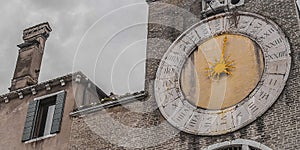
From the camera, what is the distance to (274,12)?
654 inches

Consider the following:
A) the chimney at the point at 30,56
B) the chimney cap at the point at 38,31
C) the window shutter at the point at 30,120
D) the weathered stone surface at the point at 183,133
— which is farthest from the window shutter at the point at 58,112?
the chimney cap at the point at 38,31

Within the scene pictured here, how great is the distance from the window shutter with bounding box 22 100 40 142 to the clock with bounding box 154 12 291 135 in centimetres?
460

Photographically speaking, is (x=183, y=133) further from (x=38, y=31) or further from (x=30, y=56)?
(x=38, y=31)

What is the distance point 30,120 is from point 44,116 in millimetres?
489

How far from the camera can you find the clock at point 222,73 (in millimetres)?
15352

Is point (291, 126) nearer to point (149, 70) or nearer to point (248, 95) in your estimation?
point (248, 95)

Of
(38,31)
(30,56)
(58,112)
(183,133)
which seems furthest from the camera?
(38,31)

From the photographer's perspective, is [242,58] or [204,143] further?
[242,58]

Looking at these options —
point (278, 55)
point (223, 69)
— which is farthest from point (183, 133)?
point (278, 55)

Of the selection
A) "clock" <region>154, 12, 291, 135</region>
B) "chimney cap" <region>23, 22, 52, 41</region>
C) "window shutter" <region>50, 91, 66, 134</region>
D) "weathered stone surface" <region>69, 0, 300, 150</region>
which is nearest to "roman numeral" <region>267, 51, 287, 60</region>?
"clock" <region>154, 12, 291, 135</region>

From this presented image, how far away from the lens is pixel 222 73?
16.5 meters

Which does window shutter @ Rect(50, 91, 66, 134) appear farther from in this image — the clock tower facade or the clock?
the clock

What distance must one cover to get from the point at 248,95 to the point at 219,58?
171 cm

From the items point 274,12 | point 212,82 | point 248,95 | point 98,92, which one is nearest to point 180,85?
point 212,82
